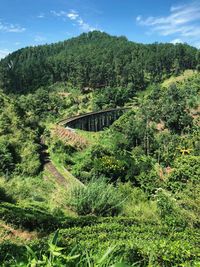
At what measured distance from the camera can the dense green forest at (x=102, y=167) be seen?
8977 mm

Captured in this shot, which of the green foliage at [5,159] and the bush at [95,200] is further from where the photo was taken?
the green foliage at [5,159]

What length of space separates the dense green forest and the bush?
0.05m

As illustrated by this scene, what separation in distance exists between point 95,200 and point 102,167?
18306mm

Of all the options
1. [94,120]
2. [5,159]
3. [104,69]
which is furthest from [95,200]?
[104,69]

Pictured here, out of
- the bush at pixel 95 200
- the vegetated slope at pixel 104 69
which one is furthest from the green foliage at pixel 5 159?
the vegetated slope at pixel 104 69

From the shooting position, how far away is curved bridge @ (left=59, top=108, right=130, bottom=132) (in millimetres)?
65000

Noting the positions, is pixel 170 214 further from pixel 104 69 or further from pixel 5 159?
pixel 104 69

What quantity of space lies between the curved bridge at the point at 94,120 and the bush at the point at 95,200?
4280 cm

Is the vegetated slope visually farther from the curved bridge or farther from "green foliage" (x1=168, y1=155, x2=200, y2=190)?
"green foliage" (x1=168, y1=155, x2=200, y2=190)

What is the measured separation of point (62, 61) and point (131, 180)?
89480 mm

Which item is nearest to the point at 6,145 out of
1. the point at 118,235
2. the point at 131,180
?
the point at 131,180

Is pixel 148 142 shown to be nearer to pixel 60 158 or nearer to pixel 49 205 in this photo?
pixel 60 158

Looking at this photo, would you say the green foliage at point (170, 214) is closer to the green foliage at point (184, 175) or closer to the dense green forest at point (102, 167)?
the dense green forest at point (102, 167)

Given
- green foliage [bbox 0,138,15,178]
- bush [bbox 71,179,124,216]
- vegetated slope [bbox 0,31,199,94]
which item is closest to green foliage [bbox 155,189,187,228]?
bush [bbox 71,179,124,216]
